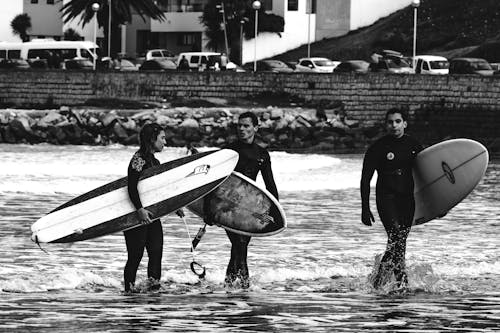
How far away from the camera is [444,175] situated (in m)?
13.0

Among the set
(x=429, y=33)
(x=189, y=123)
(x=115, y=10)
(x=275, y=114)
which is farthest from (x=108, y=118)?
(x=429, y=33)

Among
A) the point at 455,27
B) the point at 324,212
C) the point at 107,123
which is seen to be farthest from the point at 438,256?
the point at 455,27

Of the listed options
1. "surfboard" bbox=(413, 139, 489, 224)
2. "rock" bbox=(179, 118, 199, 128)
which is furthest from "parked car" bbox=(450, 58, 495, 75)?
"surfboard" bbox=(413, 139, 489, 224)

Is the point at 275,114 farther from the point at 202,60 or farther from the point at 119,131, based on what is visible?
the point at 202,60

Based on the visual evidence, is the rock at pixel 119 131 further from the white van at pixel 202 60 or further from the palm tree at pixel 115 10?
the palm tree at pixel 115 10

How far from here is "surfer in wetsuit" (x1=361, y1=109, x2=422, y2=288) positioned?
40.5ft

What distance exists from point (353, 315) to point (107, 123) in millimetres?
39211

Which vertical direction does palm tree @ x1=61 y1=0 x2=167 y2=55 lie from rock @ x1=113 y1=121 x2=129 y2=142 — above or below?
above

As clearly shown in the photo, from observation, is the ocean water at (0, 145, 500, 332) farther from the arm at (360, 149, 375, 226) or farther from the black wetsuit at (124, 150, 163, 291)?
the arm at (360, 149, 375, 226)

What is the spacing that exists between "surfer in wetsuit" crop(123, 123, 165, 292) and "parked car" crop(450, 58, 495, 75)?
40.4 metres

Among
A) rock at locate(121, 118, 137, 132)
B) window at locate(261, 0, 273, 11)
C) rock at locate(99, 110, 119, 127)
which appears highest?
window at locate(261, 0, 273, 11)

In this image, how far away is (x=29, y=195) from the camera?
2505 cm

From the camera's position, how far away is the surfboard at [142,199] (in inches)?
474

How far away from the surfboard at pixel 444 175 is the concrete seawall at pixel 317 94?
3344cm
